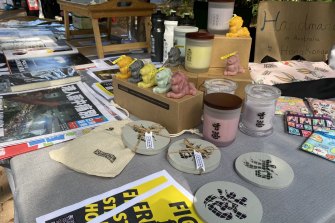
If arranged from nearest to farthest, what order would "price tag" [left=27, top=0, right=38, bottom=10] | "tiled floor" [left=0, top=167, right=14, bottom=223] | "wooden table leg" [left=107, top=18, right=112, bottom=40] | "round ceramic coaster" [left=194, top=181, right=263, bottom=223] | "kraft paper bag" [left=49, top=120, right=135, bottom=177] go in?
"round ceramic coaster" [left=194, top=181, right=263, bottom=223] < "kraft paper bag" [left=49, top=120, right=135, bottom=177] < "tiled floor" [left=0, top=167, right=14, bottom=223] < "wooden table leg" [left=107, top=18, right=112, bottom=40] < "price tag" [left=27, top=0, right=38, bottom=10]

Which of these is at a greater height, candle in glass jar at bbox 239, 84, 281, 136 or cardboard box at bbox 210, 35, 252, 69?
cardboard box at bbox 210, 35, 252, 69

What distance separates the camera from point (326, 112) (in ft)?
2.37

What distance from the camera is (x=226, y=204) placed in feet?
1.38

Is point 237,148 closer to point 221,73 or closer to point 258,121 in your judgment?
point 258,121

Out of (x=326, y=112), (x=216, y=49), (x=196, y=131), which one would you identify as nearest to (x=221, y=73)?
(x=216, y=49)

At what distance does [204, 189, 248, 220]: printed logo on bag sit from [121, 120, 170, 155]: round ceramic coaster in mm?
164

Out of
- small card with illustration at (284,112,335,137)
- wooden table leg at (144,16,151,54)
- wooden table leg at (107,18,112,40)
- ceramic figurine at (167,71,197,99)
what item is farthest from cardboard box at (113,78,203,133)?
wooden table leg at (107,18,112,40)

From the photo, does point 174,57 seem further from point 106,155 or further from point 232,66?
point 106,155

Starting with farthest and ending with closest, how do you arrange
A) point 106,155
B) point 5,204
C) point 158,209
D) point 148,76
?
point 5,204
point 148,76
point 106,155
point 158,209

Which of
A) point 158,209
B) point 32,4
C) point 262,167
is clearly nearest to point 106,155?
point 158,209

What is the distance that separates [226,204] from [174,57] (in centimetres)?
47

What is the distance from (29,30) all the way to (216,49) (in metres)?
1.45

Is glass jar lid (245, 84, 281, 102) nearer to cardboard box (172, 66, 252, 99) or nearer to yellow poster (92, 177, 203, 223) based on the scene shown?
cardboard box (172, 66, 252, 99)

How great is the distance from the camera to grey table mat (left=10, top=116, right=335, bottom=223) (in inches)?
16.7
